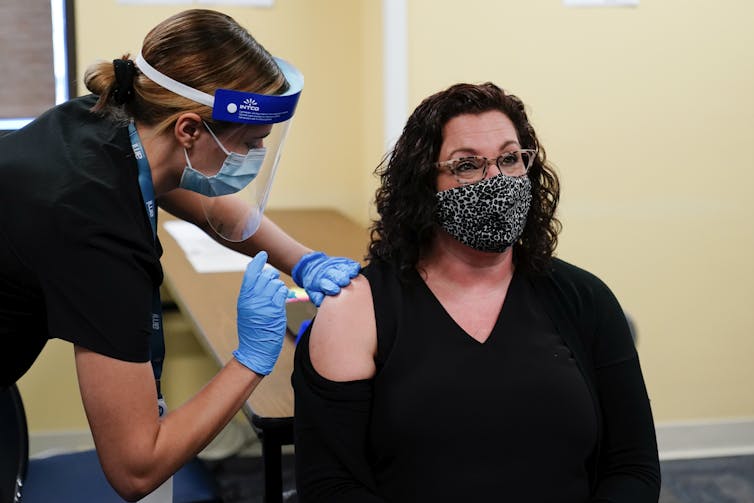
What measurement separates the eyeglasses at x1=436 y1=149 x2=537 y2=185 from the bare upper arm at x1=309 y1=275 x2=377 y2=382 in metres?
0.25

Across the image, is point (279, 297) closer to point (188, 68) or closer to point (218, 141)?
point (218, 141)

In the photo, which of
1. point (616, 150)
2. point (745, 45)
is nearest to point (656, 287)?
point (616, 150)

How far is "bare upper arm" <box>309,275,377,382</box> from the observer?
1.48 meters

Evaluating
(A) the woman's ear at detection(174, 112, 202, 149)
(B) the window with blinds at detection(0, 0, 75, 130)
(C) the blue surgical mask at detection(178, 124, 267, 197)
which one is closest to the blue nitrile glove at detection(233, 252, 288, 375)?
(C) the blue surgical mask at detection(178, 124, 267, 197)

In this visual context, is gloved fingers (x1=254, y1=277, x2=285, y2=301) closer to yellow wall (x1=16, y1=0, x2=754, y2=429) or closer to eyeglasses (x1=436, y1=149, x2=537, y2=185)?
eyeglasses (x1=436, y1=149, x2=537, y2=185)

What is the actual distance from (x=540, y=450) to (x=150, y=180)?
0.75 meters

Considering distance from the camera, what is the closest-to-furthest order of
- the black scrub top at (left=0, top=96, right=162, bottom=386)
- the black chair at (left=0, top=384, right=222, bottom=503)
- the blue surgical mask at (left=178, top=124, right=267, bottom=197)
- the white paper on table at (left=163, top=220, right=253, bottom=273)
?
1. the black scrub top at (left=0, top=96, right=162, bottom=386)
2. the blue surgical mask at (left=178, top=124, right=267, bottom=197)
3. the black chair at (left=0, top=384, right=222, bottom=503)
4. the white paper on table at (left=163, top=220, right=253, bottom=273)

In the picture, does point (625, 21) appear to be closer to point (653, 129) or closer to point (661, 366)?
point (653, 129)

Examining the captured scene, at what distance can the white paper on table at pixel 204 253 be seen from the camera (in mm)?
2727

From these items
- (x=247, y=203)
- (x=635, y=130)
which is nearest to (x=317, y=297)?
(x=247, y=203)

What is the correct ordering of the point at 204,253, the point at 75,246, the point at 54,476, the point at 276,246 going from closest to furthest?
the point at 75,246, the point at 276,246, the point at 54,476, the point at 204,253

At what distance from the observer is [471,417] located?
57.3 inches

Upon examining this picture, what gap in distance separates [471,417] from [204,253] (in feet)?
5.27

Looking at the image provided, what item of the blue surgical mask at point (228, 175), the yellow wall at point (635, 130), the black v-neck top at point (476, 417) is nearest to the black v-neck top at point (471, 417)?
the black v-neck top at point (476, 417)
